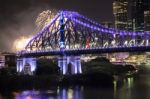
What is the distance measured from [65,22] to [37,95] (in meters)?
26.7

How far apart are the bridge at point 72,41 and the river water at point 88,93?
10.4m

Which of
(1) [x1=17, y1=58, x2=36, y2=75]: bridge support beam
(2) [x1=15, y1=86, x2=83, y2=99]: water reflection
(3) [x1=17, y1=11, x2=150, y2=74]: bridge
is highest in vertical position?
(3) [x1=17, y1=11, x2=150, y2=74]: bridge

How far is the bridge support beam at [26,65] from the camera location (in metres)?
86.0

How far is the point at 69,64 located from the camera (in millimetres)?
87875

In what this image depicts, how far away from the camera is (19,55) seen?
88938 millimetres

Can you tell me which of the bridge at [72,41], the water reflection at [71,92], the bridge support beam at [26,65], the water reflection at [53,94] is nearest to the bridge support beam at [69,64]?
the bridge at [72,41]

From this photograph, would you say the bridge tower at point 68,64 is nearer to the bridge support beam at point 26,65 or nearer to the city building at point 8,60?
the bridge support beam at point 26,65

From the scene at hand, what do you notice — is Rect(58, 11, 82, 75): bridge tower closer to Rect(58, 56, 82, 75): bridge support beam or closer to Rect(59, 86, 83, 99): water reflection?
Rect(58, 56, 82, 75): bridge support beam

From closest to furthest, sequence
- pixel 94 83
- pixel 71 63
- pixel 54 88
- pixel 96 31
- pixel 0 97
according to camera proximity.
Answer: pixel 0 97 < pixel 54 88 < pixel 94 83 < pixel 71 63 < pixel 96 31

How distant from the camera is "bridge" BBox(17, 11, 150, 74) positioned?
86.9 metres

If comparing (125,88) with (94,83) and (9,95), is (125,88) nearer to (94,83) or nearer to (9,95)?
(94,83)

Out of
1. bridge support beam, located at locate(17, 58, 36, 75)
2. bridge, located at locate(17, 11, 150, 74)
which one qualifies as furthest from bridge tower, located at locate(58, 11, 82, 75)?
bridge support beam, located at locate(17, 58, 36, 75)

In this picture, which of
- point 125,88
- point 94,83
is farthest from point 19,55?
point 125,88

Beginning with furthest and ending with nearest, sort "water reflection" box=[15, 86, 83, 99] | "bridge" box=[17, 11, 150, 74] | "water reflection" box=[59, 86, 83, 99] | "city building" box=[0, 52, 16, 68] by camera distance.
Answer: "city building" box=[0, 52, 16, 68] < "bridge" box=[17, 11, 150, 74] < "water reflection" box=[59, 86, 83, 99] < "water reflection" box=[15, 86, 83, 99]
